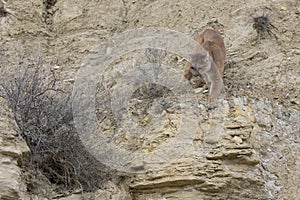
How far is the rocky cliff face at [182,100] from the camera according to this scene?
746 centimetres

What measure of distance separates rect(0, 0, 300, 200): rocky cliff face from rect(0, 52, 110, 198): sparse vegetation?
259 millimetres

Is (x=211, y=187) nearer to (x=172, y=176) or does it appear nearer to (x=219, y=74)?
(x=172, y=176)

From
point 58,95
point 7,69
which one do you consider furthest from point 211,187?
point 7,69

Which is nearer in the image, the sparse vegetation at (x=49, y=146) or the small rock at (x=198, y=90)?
the sparse vegetation at (x=49, y=146)

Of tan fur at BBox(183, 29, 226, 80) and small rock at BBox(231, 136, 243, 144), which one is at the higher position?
tan fur at BBox(183, 29, 226, 80)

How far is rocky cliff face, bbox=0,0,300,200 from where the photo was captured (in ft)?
24.5

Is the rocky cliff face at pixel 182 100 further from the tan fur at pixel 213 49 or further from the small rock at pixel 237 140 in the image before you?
the tan fur at pixel 213 49

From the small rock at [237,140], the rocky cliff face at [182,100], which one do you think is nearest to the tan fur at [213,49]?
the rocky cliff face at [182,100]

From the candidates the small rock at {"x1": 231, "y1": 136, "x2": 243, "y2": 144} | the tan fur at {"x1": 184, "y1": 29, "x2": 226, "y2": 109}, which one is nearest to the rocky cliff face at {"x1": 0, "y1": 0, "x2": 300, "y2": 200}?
the small rock at {"x1": 231, "y1": 136, "x2": 243, "y2": 144}

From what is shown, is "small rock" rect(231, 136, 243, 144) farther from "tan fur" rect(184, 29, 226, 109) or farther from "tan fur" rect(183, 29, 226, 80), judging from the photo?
"tan fur" rect(183, 29, 226, 80)

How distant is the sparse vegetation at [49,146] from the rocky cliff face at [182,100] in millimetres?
259

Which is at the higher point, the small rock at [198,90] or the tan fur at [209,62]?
the tan fur at [209,62]

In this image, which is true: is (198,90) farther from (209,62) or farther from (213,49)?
(213,49)

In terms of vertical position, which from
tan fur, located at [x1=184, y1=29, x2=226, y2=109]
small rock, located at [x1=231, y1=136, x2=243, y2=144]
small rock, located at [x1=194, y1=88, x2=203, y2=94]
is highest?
tan fur, located at [x1=184, y1=29, x2=226, y2=109]
